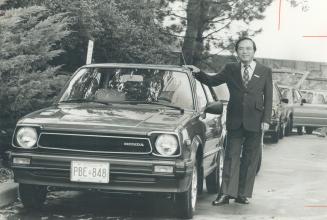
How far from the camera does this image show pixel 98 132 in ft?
23.0

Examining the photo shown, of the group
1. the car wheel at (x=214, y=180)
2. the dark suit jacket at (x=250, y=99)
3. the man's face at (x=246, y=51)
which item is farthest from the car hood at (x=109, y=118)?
the car wheel at (x=214, y=180)

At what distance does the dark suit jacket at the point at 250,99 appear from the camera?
855 cm

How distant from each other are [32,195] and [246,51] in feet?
9.75

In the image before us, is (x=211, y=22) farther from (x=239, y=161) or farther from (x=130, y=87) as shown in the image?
(x=130, y=87)

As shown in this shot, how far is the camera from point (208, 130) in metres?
8.65

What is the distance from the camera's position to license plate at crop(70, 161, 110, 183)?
6.90 metres

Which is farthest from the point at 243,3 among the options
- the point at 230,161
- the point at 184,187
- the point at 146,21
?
the point at 184,187

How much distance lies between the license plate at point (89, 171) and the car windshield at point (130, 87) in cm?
140

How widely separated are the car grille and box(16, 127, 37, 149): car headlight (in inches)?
3.5

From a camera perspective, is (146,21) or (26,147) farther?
(146,21)

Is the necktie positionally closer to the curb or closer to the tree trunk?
the curb

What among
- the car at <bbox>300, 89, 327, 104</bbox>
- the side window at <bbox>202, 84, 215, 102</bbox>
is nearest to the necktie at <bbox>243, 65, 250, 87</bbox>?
the side window at <bbox>202, 84, 215, 102</bbox>

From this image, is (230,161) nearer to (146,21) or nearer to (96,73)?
(96,73)

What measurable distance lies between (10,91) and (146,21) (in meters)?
8.37
